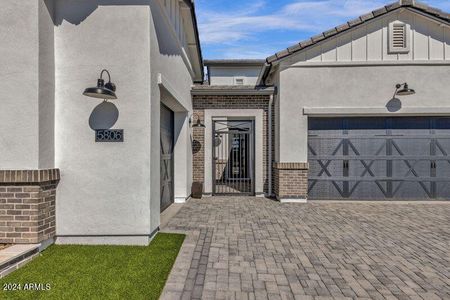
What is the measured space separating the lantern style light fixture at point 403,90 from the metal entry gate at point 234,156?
4549mm

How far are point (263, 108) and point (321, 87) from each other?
6.60ft

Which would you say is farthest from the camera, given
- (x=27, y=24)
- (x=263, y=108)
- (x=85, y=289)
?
(x=263, y=108)

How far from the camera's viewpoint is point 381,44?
8.05 m

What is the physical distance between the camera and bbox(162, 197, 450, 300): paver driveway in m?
3.09

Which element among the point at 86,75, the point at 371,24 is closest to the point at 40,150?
the point at 86,75

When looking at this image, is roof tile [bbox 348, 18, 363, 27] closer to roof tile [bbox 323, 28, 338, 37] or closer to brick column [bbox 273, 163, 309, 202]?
roof tile [bbox 323, 28, 338, 37]

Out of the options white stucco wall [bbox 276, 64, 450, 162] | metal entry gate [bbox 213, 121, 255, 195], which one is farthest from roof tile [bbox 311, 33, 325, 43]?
metal entry gate [bbox 213, 121, 255, 195]

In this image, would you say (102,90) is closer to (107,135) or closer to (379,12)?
A: (107,135)

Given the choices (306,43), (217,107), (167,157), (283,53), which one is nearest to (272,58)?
(283,53)

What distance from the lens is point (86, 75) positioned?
14.5 ft

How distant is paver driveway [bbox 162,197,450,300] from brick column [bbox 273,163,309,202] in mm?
1211

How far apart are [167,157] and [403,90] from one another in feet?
23.0

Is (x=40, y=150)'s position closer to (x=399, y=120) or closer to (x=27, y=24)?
(x=27, y=24)

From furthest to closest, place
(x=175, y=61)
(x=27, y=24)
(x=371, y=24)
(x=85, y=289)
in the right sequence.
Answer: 1. (x=371, y=24)
2. (x=175, y=61)
3. (x=27, y=24)
4. (x=85, y=289)
